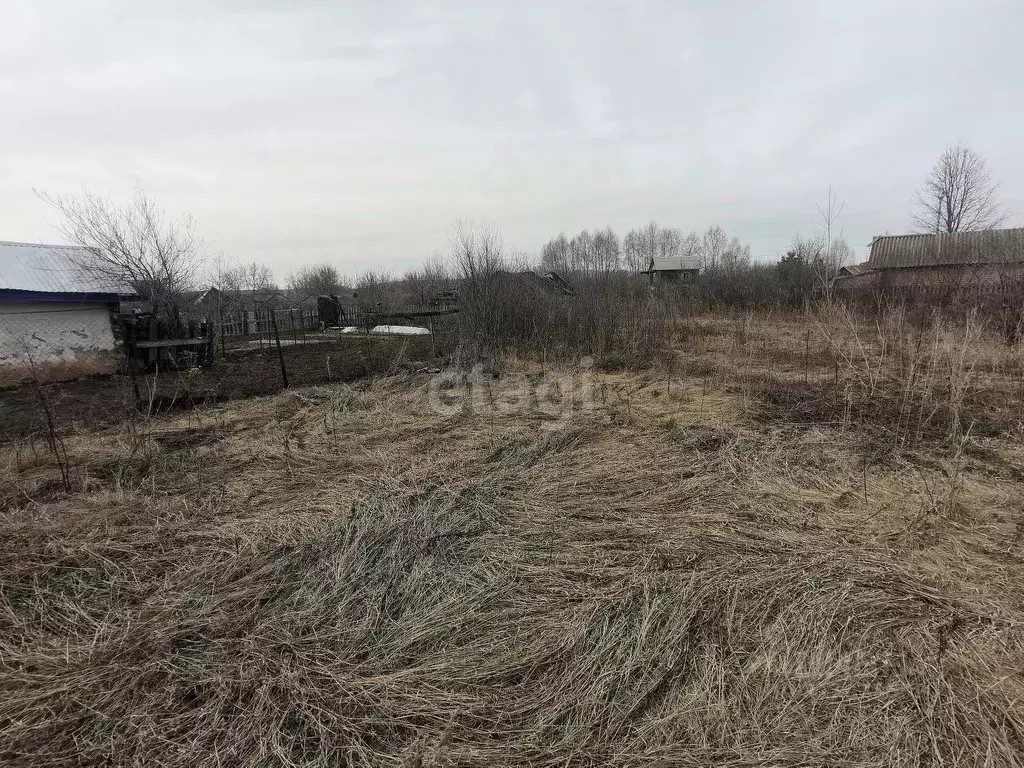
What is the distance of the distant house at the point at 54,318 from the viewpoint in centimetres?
1048

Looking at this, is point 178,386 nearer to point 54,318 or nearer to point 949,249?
point 54,318

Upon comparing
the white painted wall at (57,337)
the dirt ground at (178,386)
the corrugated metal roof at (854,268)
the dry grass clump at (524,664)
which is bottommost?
the dry grass clump at (524,664)

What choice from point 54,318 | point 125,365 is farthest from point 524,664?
point 54,318

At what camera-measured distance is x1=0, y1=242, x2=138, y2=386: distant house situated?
34.4ft

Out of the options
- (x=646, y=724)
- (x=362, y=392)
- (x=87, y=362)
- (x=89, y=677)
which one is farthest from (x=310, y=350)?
(x=646, y=724)

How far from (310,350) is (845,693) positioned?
15.4 metres

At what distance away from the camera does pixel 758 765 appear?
172 cm

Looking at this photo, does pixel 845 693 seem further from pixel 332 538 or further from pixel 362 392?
pixel 362 392

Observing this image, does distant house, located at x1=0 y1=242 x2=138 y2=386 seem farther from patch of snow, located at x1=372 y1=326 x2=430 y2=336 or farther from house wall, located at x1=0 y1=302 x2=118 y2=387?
patch of snow, located at x1=372 y1=326 x2=430 y2=336

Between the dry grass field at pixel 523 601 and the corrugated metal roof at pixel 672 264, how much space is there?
4104 centimetres

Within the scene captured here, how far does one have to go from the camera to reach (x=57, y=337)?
36.2ft

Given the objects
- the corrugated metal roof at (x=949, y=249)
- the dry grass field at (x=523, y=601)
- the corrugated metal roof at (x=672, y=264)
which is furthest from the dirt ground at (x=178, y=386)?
the corrugated metal roof at (x=672, y=264)

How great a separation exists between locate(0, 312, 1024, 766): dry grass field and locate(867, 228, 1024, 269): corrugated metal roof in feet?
48.2

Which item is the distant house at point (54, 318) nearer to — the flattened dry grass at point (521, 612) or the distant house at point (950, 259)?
the flattened dry grass at point (521, 612)
